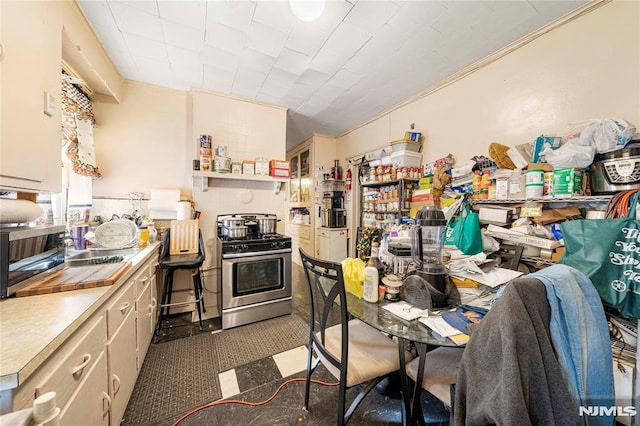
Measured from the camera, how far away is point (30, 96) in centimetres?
110

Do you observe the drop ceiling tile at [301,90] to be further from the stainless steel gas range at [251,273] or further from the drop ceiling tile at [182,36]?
the stainless steel gas range at [251,273]

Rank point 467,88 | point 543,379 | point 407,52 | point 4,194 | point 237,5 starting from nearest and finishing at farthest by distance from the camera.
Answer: point 543,379 < point 4,194 < point 237,5 < point 407,52 < point 467,88

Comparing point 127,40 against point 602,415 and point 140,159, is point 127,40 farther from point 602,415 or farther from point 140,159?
point 602,415

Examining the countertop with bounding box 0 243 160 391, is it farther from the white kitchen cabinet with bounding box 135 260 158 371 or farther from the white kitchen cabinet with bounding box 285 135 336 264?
the white kitchen cabinet with bounding box 285 135 336 264

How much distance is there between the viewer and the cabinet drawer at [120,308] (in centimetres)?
114

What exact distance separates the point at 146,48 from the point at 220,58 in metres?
0.65

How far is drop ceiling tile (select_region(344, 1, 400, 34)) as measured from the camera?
167 centimetres

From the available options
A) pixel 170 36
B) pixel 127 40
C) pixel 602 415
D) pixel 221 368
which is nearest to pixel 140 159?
pixel 127 40

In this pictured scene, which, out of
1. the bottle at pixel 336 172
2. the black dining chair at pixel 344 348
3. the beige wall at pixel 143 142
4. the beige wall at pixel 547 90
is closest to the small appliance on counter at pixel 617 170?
the beige wall at pixel 547 90

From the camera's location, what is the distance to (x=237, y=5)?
1.65 meters

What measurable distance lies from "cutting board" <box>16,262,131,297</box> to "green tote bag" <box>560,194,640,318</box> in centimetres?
267

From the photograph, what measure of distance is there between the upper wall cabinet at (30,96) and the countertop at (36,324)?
530 mm

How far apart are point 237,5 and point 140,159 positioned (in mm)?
1961

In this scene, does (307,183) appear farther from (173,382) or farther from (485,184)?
(173,382)
